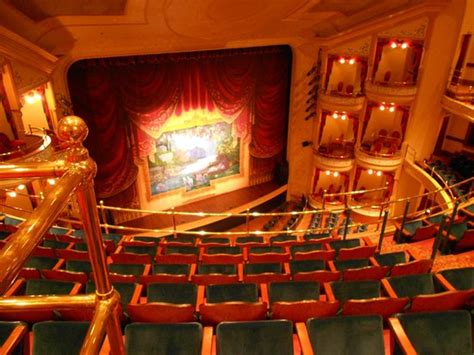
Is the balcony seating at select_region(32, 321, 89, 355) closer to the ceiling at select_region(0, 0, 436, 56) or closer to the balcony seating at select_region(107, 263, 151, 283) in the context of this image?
the balcony seating at select_region(107, 263, 151, 283)

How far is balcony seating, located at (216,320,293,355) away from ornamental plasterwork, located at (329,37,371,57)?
9.93 m

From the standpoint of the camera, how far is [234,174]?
1225cm

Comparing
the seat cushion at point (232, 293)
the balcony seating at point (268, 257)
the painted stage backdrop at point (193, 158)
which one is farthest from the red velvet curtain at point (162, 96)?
the seat cushion at point (232, 293)

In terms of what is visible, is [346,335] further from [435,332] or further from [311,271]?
[311,271]

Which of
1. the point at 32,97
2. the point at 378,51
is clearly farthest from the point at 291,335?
the point at 378,51

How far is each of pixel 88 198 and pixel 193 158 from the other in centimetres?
1045

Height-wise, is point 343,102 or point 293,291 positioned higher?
point 293,291

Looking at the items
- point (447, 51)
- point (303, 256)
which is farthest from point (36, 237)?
point (447, 51)

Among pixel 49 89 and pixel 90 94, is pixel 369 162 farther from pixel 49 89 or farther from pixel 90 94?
pixel 49 89

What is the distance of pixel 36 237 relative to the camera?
67cm

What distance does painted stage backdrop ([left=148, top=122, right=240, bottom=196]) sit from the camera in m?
10.7

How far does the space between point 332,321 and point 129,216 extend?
29.2 feet

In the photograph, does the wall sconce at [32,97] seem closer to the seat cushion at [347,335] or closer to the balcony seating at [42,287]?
the balcony seating at [42,287]

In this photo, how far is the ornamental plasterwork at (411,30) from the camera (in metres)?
9.30
